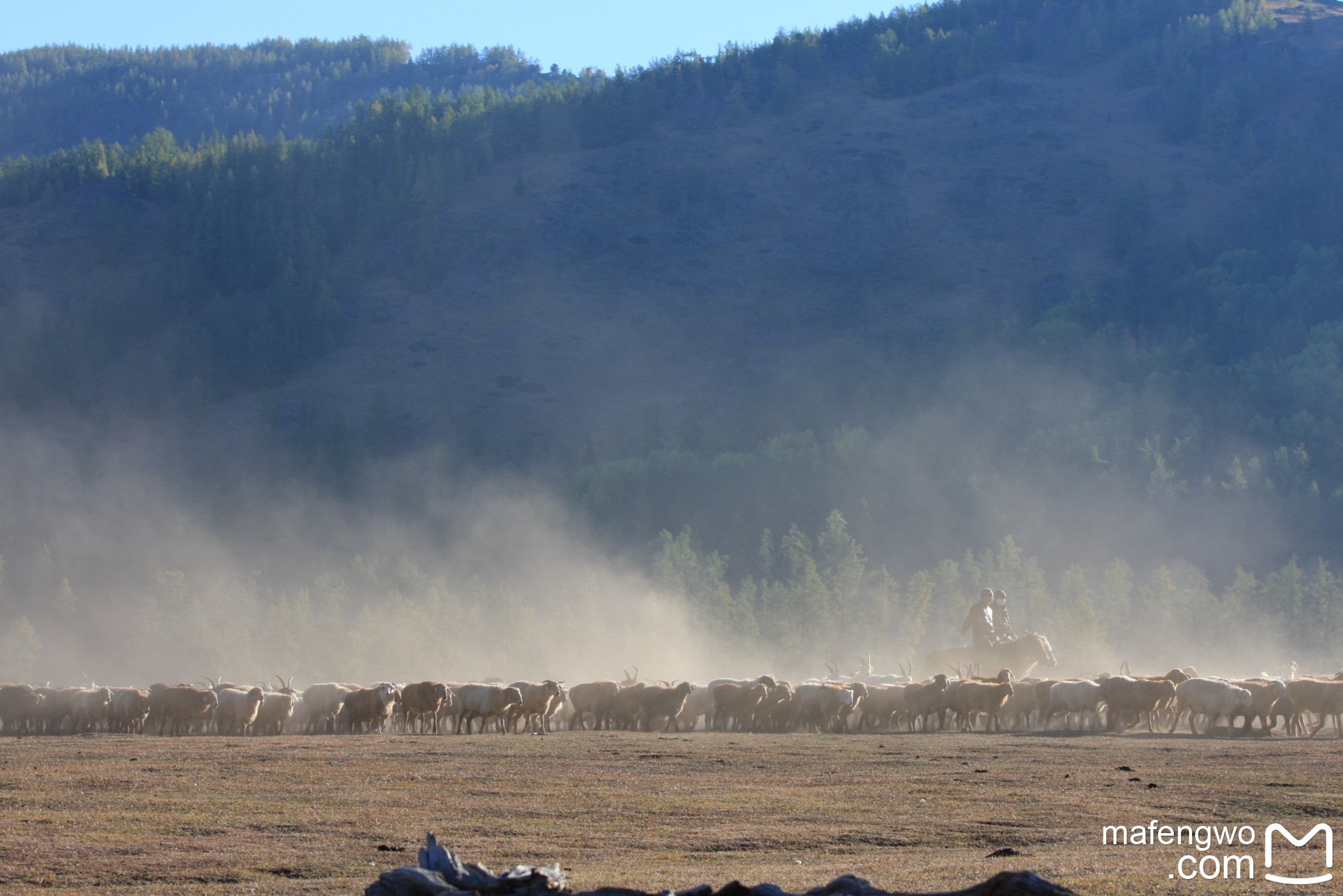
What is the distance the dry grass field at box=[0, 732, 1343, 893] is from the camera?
16031mm

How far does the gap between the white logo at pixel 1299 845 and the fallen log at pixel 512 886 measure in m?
4.69

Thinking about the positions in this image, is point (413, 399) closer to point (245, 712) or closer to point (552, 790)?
point (245, 712)

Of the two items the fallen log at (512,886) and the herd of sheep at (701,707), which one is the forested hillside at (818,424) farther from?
the fallen log at (512,886)

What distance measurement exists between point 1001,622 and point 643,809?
120 feet

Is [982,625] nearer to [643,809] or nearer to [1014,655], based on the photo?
[1014,655]

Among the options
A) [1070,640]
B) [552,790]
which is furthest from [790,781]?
[1070,640]

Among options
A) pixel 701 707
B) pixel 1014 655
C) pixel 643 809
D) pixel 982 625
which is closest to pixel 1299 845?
pixel 643 809

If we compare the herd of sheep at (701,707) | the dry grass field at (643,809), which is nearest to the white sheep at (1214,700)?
the herd of sheep at (701,707)

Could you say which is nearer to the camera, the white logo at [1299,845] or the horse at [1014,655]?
the white logo at [1299,845]

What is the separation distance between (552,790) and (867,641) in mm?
66713

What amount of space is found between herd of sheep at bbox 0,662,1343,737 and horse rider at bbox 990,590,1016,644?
816cm

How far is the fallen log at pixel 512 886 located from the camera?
1148cm

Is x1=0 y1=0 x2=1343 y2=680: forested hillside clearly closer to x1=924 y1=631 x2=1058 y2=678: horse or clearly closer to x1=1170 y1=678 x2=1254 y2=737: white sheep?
x1=924 y1=631 x2=1058 y2=678: horse

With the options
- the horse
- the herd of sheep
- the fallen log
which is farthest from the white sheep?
the fallen log
